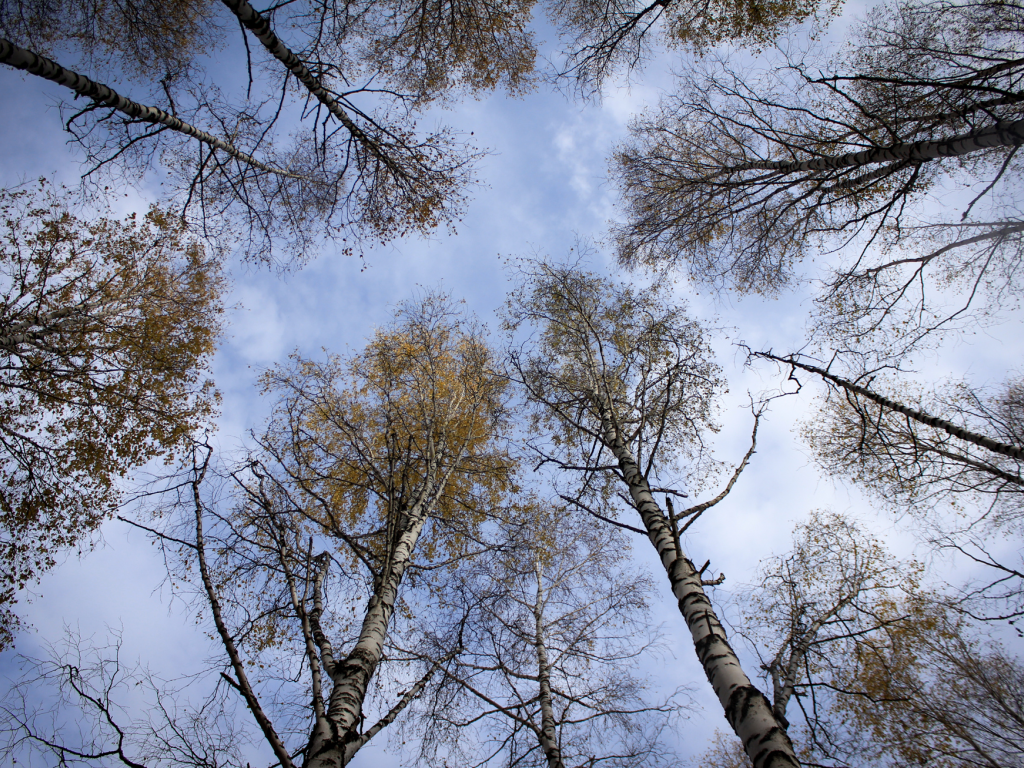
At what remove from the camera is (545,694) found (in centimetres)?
555

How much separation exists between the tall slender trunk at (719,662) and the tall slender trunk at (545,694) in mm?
Answer: 1793

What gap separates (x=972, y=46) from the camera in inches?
210

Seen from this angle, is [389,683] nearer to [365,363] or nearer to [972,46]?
[365,363]

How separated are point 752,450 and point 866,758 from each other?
7591 mm

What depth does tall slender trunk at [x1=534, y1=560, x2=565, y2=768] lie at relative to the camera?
4582mm

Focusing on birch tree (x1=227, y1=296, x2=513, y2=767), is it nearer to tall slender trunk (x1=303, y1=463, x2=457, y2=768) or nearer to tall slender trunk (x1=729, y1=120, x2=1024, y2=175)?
tall slender trunk (x1=303, y1=463, x2=457, y2=768)

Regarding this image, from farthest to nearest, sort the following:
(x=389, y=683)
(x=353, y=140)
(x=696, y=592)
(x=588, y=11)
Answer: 1. (x=588, y=11)
2. (x=353, y=140)
3. (x=389, y=683)
4. (x=696, y=592)

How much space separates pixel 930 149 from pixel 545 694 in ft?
25.1

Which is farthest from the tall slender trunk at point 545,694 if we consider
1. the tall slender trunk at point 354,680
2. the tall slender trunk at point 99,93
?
the tall slender trunk at point 99,93

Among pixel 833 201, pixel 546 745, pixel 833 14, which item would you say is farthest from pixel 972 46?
pixel 546 745

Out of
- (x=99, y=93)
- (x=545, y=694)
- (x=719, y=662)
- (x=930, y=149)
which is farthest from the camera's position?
(x=545, y=694)

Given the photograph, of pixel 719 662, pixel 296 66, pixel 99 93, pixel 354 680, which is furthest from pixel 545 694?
pixel 99 93

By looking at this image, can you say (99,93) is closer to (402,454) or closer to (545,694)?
(402,454)

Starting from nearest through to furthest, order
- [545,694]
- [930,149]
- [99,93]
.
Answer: [930,149] < [99,93] < [545,694]
